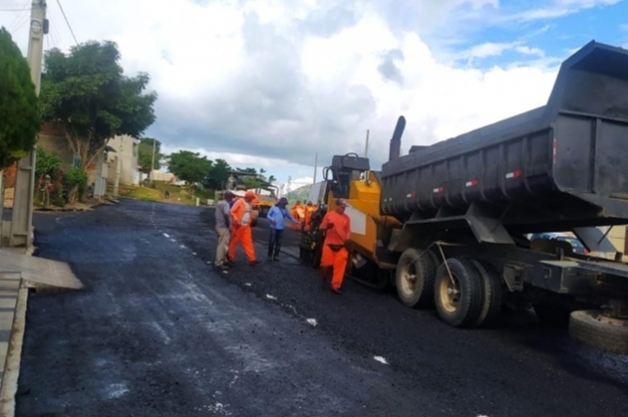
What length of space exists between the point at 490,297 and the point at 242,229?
237 inches

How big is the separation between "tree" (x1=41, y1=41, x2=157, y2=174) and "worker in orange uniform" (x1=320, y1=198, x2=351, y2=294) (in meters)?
23.5

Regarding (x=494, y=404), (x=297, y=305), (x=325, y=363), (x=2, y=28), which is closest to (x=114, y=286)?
(x=297, y=305)

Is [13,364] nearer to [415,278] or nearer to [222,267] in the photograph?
[415,278]

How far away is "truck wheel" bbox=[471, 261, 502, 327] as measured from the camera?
770 centimetres

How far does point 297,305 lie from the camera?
337 inches

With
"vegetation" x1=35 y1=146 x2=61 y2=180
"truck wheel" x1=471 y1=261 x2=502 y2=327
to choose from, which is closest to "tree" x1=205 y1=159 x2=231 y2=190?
"vegetation" x1=35 y1=146 x2=61 y2=180

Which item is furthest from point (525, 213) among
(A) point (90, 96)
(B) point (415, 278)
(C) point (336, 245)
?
(A) point (90, 96)

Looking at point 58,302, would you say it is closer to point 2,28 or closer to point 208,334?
point 208,334

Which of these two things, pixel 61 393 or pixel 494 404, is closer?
pixel 61 393

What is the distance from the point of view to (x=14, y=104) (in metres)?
6.86

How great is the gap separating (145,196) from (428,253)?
43732 millimetres

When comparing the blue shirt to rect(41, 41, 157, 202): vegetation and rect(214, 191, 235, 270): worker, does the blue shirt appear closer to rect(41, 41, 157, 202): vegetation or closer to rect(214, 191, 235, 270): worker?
rect(214, 191, 235, 270): worker

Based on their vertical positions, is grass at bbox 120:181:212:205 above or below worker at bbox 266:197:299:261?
above

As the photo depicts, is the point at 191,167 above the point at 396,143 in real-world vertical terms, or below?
above
